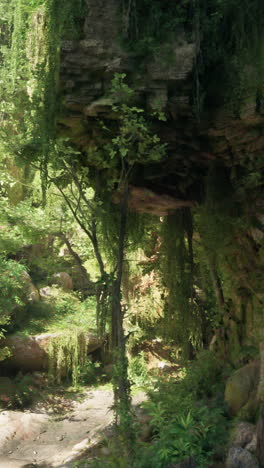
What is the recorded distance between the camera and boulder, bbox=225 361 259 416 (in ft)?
18.3

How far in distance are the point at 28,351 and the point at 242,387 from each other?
6.61m

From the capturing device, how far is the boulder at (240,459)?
4148mm

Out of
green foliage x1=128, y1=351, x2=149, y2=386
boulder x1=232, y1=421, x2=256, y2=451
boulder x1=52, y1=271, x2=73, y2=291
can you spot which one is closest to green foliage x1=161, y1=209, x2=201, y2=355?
boulder x1=232, y1=421, x2=256, y2=451

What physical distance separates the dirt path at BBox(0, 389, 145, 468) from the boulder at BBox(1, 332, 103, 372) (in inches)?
62.4

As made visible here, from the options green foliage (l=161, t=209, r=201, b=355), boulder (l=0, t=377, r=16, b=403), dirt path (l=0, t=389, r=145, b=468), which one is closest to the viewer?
dirt path (l=0, t=389, r=145, b=468)

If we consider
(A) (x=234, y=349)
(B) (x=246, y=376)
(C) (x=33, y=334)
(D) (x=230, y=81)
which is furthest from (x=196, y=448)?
(C) (x=33, y=334)

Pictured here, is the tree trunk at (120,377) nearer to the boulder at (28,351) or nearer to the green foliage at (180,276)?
the green foliage at (180,276)

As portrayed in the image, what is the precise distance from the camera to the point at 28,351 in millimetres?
10820

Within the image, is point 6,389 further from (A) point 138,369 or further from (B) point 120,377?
(B) point 120,377

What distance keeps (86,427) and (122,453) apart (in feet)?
13.4

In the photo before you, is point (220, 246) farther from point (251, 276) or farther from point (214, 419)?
point (214, 419)

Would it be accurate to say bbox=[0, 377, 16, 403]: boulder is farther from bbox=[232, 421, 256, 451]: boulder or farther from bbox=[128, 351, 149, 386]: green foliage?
bbox=[232, 421, 256, 451]: boulder

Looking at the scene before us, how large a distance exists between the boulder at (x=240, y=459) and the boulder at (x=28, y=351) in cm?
667

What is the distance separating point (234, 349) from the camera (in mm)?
7059
